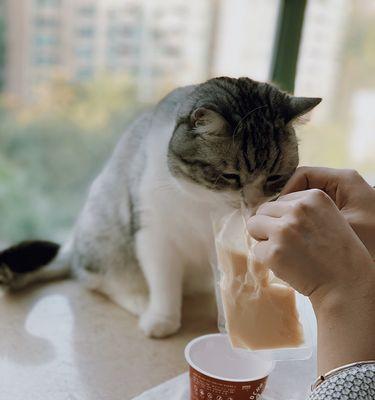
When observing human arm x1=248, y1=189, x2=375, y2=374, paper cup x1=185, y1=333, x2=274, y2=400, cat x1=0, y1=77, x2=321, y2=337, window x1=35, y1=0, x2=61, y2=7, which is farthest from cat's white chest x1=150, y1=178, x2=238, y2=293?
window x1=35, y1=0, x2=61, y2=7

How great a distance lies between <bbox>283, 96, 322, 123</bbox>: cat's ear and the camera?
113cm

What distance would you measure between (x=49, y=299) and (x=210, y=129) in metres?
0.66

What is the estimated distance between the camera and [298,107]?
113cm

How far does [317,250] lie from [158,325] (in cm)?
63

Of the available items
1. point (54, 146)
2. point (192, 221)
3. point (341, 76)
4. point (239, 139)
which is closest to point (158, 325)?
point (192, 221)

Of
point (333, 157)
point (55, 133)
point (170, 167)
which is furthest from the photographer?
point (333, 157)

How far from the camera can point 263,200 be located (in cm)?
112

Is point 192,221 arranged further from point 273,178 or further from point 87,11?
point 87,11

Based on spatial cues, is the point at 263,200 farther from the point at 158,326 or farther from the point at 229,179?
the point at 158,326

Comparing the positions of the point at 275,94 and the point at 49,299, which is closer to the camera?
the point at 275,94

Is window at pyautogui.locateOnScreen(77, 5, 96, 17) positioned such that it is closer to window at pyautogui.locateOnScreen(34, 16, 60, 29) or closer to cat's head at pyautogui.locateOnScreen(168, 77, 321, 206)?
window at pyautogui.locateOnScreen(34, 16, 60, 29)

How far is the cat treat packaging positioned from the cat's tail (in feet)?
2.12

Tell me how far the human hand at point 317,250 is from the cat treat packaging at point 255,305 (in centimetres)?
16

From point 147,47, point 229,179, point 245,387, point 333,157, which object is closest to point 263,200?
point 229,179
